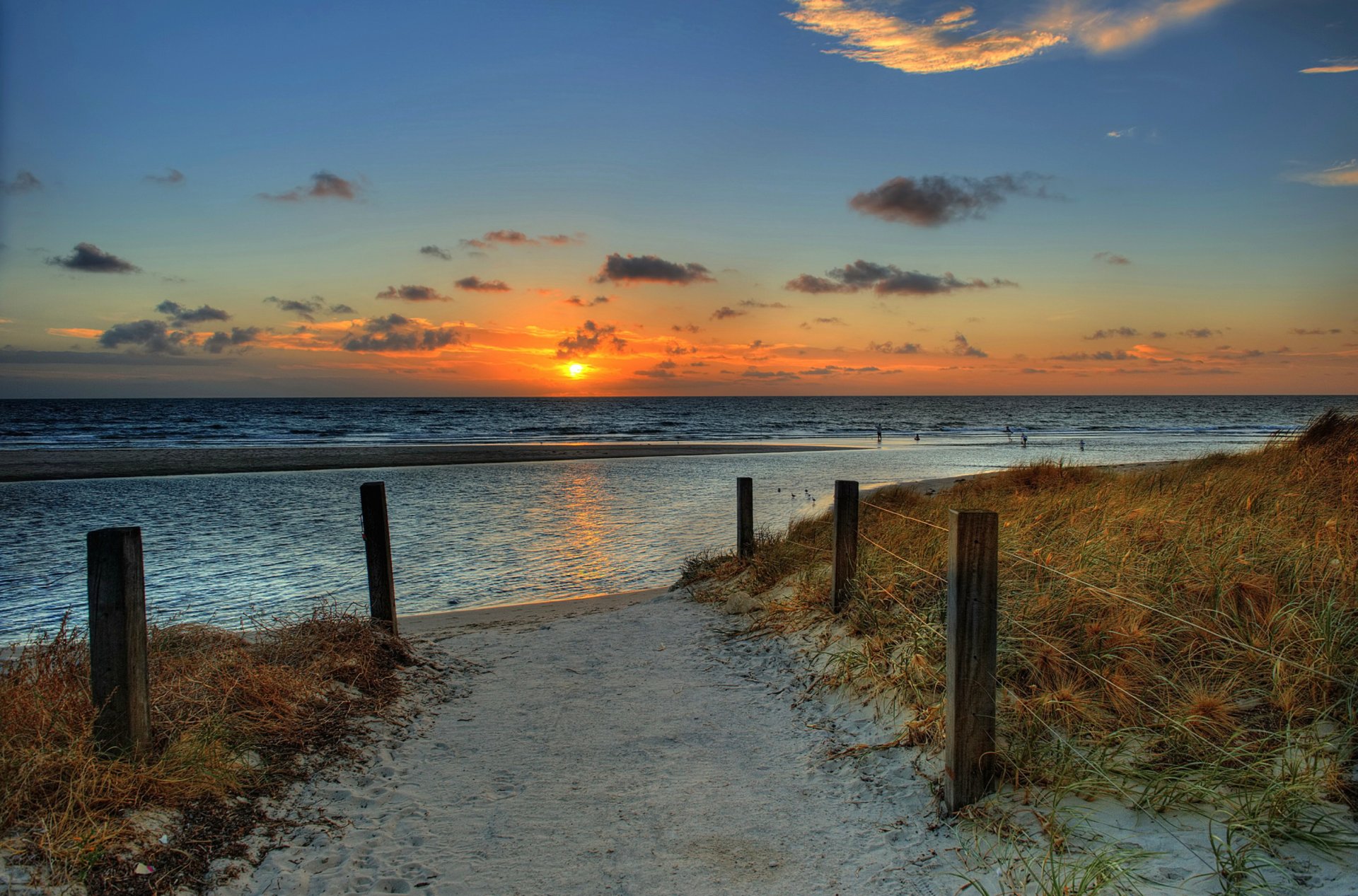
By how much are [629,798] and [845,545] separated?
3.69 m

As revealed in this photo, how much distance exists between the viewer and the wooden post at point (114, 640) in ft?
14.2

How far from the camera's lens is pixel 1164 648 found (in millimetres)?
5242

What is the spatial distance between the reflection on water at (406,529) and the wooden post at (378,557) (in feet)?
5.74

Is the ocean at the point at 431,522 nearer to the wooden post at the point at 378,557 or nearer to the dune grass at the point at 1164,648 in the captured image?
the wooden post at the point at 378,557

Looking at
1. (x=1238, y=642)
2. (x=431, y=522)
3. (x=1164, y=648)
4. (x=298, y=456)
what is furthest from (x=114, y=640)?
(x=298, y=456)

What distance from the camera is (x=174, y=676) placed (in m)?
5.53

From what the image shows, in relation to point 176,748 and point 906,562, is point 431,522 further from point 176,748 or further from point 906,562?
point 176,748

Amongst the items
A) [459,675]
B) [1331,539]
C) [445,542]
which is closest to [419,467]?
[445,542]

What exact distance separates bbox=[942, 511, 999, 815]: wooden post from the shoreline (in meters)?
30.8

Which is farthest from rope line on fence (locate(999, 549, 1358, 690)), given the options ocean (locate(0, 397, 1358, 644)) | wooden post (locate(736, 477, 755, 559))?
ocean (locate(0, 397, 1358, 644))

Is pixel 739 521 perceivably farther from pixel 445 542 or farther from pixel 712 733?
pixel 445 542

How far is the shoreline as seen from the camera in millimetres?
30422

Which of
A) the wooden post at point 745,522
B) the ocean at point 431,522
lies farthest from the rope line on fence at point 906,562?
the ocean at point 431,522

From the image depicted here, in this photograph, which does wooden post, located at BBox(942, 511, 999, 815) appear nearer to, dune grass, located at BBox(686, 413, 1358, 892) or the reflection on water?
dune grass, located at BBox(686, 413, 1358, 892)
